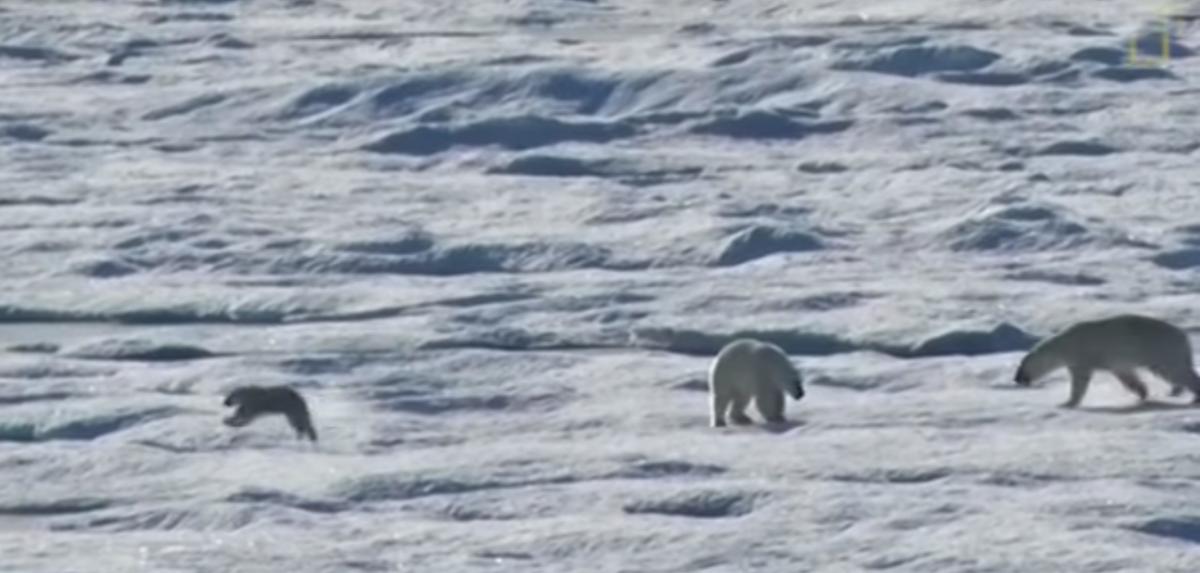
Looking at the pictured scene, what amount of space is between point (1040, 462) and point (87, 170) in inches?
300

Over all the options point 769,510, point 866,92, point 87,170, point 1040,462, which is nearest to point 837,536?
point 769,510

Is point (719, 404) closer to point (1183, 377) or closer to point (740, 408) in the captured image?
point (740, 408)

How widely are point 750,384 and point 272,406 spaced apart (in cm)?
126

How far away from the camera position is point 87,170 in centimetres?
1525

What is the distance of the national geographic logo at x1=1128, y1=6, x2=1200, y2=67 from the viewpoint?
1783 centimetres

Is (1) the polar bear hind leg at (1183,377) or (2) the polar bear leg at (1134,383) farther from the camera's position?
(2) the polar bear leg at (1134,383)

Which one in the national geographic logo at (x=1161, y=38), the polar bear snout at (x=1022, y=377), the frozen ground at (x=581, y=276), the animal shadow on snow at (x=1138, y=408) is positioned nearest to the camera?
the frozen ground at (x=581, y=276)

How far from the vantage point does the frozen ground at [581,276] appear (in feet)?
26.1

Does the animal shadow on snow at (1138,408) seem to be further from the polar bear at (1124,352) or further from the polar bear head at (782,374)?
the polar bear head at (782,374)

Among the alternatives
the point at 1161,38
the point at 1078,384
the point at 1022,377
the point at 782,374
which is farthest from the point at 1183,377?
the point at 1161,38

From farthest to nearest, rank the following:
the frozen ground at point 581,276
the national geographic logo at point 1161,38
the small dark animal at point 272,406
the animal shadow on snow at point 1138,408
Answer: the national geographic logo at point 1161,38 < the animal shadow on snow at point 1138,408 < the small dark animal at point 272,406 < the frozen ground at point 581,276

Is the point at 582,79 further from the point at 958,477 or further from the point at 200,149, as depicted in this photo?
the point at 958,477

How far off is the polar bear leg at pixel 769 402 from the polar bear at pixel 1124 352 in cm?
75

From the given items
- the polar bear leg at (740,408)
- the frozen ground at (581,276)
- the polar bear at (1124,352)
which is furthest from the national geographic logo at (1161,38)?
the polar bear leg at (740,408)
